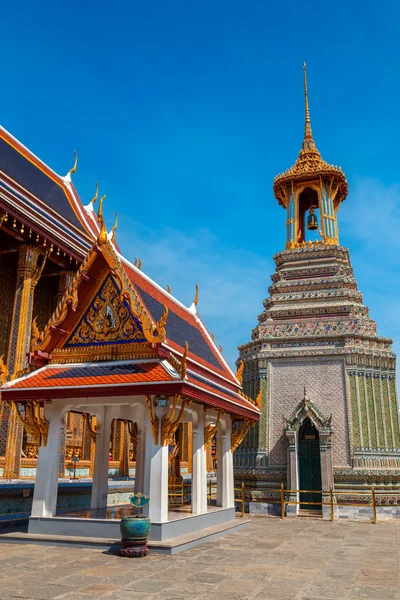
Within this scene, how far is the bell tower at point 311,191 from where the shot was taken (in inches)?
896

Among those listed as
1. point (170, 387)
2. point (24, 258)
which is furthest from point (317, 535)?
point (24, 258)

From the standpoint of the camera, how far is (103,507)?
38.1ft

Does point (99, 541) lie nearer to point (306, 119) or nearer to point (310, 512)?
point (310, 512)

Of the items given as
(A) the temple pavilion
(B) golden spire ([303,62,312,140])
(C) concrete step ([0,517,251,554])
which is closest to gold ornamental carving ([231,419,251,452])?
(A) the temple pavilion

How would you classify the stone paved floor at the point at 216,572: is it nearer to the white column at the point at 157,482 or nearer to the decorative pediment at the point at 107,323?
the white column at the point at 157,482

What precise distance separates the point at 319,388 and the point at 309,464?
246 centimetres

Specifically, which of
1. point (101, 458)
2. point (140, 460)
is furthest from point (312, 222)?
point (101, 458)

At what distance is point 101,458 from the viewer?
11.6 m

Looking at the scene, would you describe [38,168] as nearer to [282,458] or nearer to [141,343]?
[141,343]

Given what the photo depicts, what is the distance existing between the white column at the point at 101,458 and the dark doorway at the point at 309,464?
7.77 meters

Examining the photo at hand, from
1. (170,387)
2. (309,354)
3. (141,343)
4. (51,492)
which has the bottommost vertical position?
(51,492)

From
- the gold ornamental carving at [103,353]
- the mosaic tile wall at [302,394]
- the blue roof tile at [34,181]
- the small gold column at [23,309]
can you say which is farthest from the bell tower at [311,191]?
the gold ornamental carving at [103,353]

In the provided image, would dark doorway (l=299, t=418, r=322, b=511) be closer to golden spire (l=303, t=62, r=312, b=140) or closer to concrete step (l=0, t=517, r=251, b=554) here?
concrete step (l=0, t=517, r=251, b=554)

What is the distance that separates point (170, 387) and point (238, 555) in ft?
9.23
